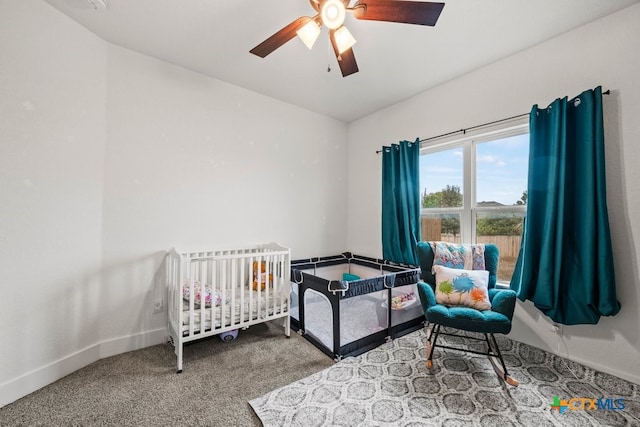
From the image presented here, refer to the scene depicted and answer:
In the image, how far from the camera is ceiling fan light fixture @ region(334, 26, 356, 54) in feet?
4.92

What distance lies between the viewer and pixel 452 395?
163 cm

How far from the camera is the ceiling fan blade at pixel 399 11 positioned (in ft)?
4.05

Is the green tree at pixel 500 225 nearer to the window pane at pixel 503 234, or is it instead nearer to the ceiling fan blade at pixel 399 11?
the window pane at pixel 503 234

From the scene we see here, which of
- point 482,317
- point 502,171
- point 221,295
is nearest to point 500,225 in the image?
point 502,171

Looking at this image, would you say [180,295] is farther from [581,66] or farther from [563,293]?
[581,66]

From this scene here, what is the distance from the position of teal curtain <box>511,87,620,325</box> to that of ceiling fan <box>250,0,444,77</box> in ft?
4.68

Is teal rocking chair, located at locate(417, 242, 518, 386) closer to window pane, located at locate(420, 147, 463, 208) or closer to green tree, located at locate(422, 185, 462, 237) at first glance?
green tree, located at locate(422, 185, 462, 237)

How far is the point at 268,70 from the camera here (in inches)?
97.0

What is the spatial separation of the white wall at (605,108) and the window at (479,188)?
0.21 meters

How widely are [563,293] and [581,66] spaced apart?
167 centimetres

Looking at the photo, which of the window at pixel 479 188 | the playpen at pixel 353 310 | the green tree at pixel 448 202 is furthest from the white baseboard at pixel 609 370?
the green tree at pixel 448 202

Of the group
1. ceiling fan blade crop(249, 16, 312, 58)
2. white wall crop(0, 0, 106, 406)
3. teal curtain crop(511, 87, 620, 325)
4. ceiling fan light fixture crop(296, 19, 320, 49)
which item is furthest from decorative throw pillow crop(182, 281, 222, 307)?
teal curtain crop(511, 87, 620, 325)

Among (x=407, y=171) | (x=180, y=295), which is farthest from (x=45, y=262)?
(x=407, y=171)
